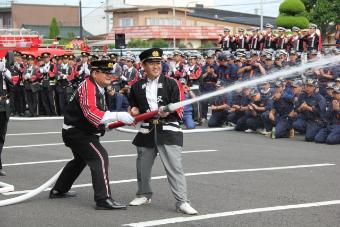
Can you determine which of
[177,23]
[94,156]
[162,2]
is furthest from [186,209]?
[162,2]

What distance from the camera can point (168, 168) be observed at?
25.4ft

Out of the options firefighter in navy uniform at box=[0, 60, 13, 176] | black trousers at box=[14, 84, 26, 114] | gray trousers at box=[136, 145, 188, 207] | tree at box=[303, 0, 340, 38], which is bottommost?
black trousers at box=[14, 84, 26, 114]

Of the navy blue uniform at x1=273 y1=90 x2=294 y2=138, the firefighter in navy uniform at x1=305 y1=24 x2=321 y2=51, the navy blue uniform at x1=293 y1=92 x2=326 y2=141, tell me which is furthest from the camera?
the firefighter in navy uniform at x1=305 y1=24 x2=321 y2=51

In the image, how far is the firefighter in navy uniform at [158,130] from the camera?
25.2 feet

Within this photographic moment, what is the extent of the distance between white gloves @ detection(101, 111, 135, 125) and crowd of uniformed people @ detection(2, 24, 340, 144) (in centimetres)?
375

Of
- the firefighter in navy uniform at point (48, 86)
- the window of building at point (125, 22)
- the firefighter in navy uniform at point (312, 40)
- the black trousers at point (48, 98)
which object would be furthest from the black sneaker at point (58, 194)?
the window of building at point (125, 22)

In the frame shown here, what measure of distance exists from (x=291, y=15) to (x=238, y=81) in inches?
902

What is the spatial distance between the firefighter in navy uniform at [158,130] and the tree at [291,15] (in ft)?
95.6

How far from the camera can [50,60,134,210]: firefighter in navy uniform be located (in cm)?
775

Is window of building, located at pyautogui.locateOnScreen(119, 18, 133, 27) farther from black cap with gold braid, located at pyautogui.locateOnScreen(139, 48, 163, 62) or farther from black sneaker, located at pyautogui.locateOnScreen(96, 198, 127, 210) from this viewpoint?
black sneaker, located at pyautogui.locateOnScreen(96, 198, 127, 210)

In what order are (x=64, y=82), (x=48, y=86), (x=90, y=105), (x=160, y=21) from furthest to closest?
(x=160, y=21) < (x=48, y=86) < (x=64, y=82) < (x=90, y=105)

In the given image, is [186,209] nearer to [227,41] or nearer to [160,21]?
[227,41]

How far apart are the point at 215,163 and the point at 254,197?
2.94m

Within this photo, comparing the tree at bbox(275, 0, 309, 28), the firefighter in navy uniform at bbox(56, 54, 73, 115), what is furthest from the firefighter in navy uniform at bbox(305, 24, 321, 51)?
the tree at bbox(275, 0, 309, 28)
